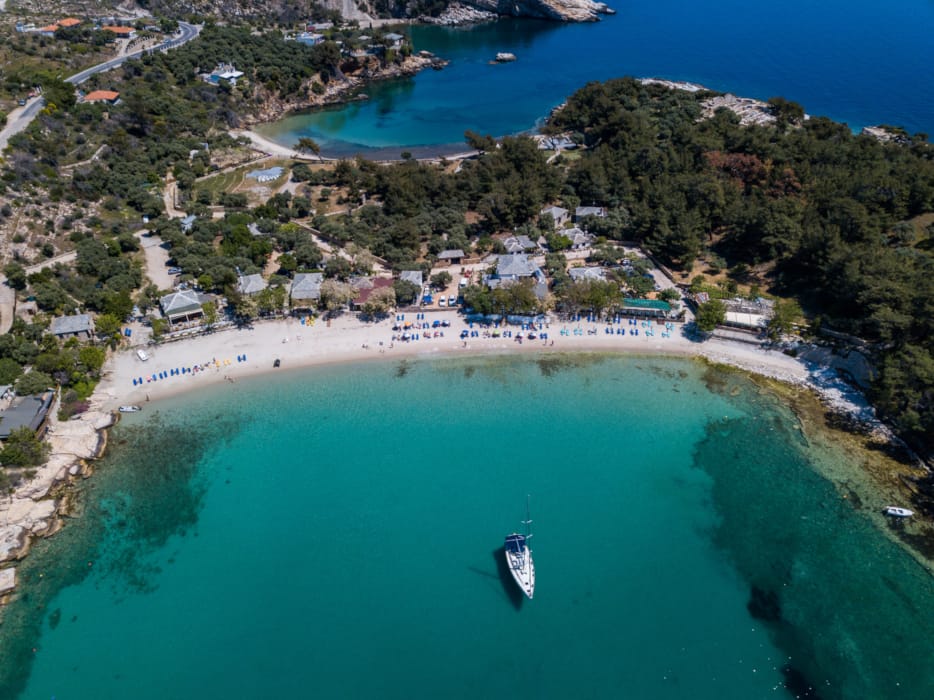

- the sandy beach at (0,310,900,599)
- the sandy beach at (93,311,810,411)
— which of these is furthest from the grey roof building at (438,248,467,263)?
the sandy beach at (93,311,810,411)


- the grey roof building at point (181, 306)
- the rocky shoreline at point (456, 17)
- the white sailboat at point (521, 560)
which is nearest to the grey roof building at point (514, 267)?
the white sailboat at point (521, 560)

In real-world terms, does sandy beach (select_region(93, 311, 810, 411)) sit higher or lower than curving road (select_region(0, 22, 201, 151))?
lower

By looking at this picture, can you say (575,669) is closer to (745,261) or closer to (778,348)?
(778,348)

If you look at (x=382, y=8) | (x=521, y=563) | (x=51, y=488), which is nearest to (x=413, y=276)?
(x=521, y=563)

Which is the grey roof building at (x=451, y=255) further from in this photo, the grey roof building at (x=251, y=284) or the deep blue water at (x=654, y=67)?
the deep blue water at (x=654, y=67)

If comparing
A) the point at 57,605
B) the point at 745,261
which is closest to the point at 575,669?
the point at 57,605

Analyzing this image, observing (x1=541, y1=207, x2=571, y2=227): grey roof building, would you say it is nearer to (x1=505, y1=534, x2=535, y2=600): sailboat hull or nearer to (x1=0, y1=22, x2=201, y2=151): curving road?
(x1=505, y1=534, x2=535, y2=600): sailboat hull

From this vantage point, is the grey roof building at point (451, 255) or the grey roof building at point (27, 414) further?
the grey roof building at point (451, 255)
